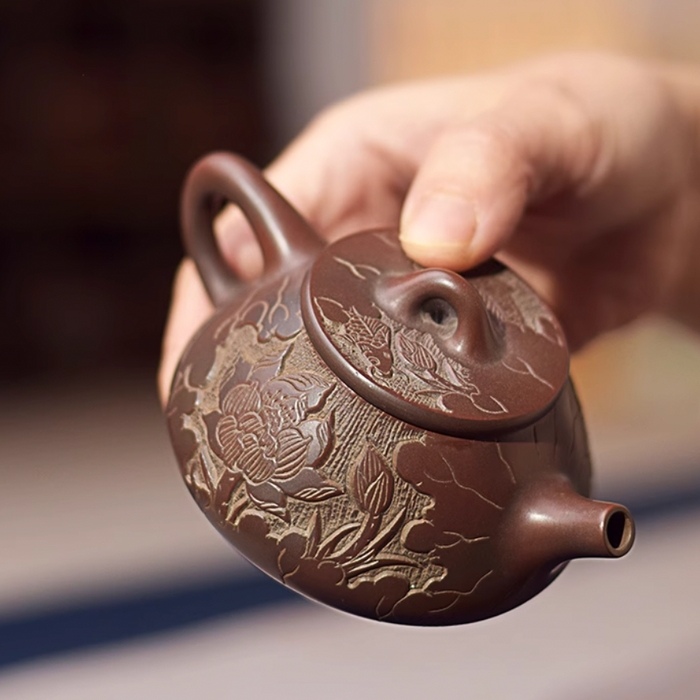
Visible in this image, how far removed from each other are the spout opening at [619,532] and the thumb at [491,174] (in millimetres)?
270

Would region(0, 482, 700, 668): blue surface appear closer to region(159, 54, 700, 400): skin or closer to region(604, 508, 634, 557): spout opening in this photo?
region(159, 54, 700, 400): skin

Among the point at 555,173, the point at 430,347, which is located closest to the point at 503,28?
the point at 555,173

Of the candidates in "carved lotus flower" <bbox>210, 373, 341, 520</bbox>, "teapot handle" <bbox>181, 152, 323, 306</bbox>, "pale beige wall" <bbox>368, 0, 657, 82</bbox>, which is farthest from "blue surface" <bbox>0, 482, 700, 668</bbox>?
"pale beige wall" <bbox>368, 0, 657, 82</bbox>

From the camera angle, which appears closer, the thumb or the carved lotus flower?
the carved lotus flower

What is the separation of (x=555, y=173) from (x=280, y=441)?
54 centimetres

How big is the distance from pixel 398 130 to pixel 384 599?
0.79m

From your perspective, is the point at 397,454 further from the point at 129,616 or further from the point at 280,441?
the point at 129,616

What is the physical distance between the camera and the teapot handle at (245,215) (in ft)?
2.56

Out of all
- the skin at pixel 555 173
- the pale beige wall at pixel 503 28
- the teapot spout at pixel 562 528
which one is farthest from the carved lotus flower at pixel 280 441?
the pale beige wall at pixel 503 28

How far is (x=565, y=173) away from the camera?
101 cm

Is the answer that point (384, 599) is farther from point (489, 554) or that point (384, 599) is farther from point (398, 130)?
point (398, 130)

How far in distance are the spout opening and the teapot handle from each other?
0.35 metres

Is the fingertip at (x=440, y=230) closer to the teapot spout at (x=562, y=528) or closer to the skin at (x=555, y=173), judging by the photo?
the skin at (x=555, y=173)

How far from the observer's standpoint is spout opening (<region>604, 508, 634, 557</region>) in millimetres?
609
